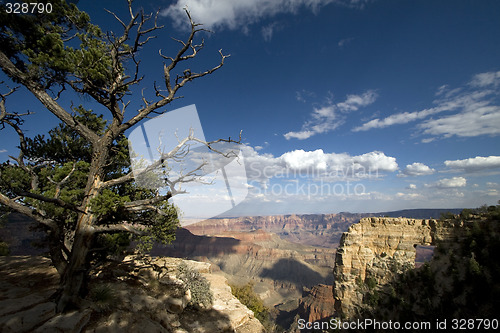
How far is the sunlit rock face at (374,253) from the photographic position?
25.8 meters

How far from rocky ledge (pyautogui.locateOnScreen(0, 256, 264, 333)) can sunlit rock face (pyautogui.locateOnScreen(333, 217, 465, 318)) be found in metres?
23.6

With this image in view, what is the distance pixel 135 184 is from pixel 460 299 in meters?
20.7

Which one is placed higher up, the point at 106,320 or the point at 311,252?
the point at 106,320

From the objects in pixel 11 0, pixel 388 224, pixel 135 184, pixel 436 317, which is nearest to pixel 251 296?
pixel 436 317

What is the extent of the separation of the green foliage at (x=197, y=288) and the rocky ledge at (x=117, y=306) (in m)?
0.24

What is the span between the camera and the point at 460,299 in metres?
11.7

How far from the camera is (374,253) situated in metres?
28.9

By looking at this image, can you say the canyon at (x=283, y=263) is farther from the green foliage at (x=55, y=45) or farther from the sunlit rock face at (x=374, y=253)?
the green foliage at (x=55, y=45)

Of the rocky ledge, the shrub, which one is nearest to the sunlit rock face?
the rocky ledge

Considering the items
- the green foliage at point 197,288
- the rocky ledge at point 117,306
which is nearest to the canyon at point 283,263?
the green foliage at point 197,288

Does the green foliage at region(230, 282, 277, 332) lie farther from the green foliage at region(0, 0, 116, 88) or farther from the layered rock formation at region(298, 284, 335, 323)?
the layered rock formation at region(298, 284, 335, 323)

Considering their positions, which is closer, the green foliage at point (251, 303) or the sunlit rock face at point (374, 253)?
the green foliage at point (251, 303)

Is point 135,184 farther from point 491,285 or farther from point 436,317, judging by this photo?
point 491,285

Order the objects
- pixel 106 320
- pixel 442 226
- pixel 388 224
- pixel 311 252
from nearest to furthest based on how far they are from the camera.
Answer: pixel 106 320, pixel 442 226, pixel 388 224, pixel 311 252
